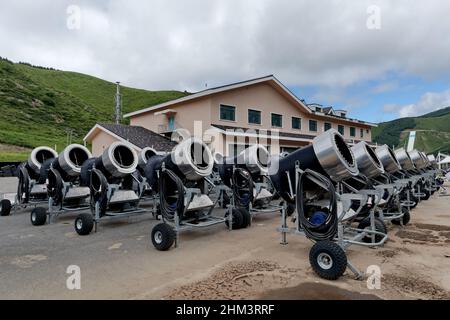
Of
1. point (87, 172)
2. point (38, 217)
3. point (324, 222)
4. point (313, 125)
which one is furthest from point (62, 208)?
point (313, 125)

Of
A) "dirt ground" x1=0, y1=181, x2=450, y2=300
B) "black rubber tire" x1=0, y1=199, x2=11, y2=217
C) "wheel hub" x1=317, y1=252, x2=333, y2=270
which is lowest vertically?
"dirt ground" x1=0, y1=181, x2=450, y2=300

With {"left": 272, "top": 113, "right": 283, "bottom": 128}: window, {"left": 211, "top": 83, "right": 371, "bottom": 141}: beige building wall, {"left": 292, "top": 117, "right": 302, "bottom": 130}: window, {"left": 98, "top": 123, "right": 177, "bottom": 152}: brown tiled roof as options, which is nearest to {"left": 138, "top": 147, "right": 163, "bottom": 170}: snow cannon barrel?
{"left": 98, "top": 123, "right": 177, "bottom": 152}: brown tiled roof

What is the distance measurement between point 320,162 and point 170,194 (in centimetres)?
300

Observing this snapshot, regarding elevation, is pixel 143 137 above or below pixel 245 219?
above

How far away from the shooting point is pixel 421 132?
104 meters

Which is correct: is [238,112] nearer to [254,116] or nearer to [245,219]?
[254,116]

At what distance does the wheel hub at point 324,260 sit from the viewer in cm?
372

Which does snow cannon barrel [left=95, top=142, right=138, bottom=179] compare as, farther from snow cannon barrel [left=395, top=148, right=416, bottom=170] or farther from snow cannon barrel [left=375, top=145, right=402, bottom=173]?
snow cannon barrel [left=395, top=148, right=416, bottom=170]

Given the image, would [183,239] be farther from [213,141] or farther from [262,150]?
[213,141]

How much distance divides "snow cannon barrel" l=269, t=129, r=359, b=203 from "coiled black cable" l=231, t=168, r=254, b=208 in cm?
236

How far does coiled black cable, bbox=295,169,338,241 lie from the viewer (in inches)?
160

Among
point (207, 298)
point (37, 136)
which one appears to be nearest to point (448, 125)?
point (37, 136)

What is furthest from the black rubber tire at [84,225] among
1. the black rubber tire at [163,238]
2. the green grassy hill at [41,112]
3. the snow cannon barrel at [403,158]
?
the green grassy hill at [41,112]

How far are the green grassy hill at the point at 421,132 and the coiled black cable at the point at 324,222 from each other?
90.1 metres
